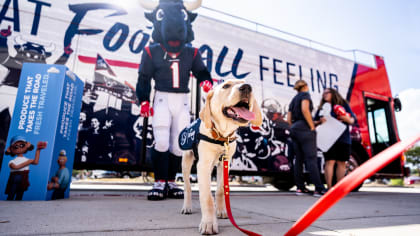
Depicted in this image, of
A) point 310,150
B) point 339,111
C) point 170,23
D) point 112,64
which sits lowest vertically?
point 310,150

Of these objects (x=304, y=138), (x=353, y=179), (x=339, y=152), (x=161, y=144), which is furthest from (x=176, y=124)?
(x=339, y=152)

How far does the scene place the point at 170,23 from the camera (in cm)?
321

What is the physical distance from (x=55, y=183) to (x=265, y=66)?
14.4 ft

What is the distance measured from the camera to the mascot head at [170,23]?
10.5 feet

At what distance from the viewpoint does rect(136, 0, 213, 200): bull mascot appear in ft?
9.91

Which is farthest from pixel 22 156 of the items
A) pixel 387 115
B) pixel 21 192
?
pixel 387 115

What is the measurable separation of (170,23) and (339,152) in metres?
3.69

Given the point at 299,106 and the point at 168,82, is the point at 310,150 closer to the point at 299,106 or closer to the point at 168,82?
the point at 299,106

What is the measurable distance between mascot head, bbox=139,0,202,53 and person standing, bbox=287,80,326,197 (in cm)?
222

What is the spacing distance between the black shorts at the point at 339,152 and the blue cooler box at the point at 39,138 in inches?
167

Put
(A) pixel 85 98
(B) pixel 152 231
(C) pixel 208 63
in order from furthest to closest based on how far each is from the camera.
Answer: (C) pixel 208 63
(A) pixel 85 98
(B) pixel 152 231

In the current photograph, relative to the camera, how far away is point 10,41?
11.1ft

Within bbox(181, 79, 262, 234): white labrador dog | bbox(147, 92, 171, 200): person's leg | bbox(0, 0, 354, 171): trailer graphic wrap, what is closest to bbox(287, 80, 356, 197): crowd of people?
bbox(0, 0, 354, 171): trailer graphic wrap

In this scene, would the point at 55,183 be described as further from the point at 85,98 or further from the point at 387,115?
the point at 387,115
